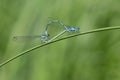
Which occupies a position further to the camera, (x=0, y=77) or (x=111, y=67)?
(x=0, y=77)

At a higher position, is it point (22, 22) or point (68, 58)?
point (22, 22)

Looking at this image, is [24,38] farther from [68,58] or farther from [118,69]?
[118,69]

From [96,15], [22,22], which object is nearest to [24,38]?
[22,22]

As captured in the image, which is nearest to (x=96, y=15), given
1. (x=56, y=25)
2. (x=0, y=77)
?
(x=56, y=25)

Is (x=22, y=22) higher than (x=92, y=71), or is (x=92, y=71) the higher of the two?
(x=22, y=22)

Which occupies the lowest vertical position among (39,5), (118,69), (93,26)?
(118,69)

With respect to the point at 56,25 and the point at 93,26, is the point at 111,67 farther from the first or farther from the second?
the point at 56,25
